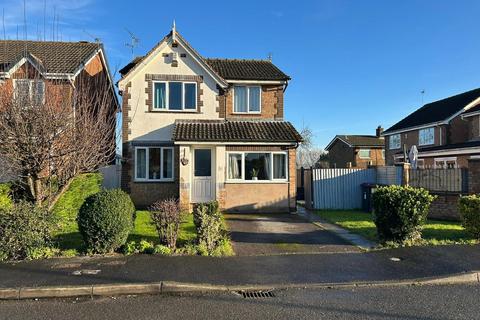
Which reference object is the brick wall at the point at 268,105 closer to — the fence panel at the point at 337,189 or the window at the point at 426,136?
the fence panel at the point at 337,189

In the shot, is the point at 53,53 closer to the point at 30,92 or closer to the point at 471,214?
the point at 30,92

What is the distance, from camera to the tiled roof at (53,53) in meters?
17.6

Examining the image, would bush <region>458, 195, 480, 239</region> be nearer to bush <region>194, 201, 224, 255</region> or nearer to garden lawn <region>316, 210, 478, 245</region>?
garden lawn <region>316, 210, 478, 245</region>

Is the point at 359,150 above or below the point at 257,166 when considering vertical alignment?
above

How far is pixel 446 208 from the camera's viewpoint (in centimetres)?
1411

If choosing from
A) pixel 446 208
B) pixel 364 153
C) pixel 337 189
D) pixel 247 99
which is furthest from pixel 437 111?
pixel 247 99

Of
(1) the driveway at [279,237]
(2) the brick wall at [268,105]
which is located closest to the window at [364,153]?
(2) the brick wall at [268,105]

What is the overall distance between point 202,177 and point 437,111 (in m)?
29.3

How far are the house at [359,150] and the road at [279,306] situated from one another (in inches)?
1527

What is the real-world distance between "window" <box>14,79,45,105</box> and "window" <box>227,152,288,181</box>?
8.31 metres

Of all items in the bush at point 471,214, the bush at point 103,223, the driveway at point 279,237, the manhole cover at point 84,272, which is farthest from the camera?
the bush at point 471,214

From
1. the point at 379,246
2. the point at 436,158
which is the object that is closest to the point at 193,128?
the point at 379,246

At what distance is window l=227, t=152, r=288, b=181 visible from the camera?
16.4 m

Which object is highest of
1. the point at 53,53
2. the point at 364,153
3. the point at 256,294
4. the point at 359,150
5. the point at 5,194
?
the point at 53,53
